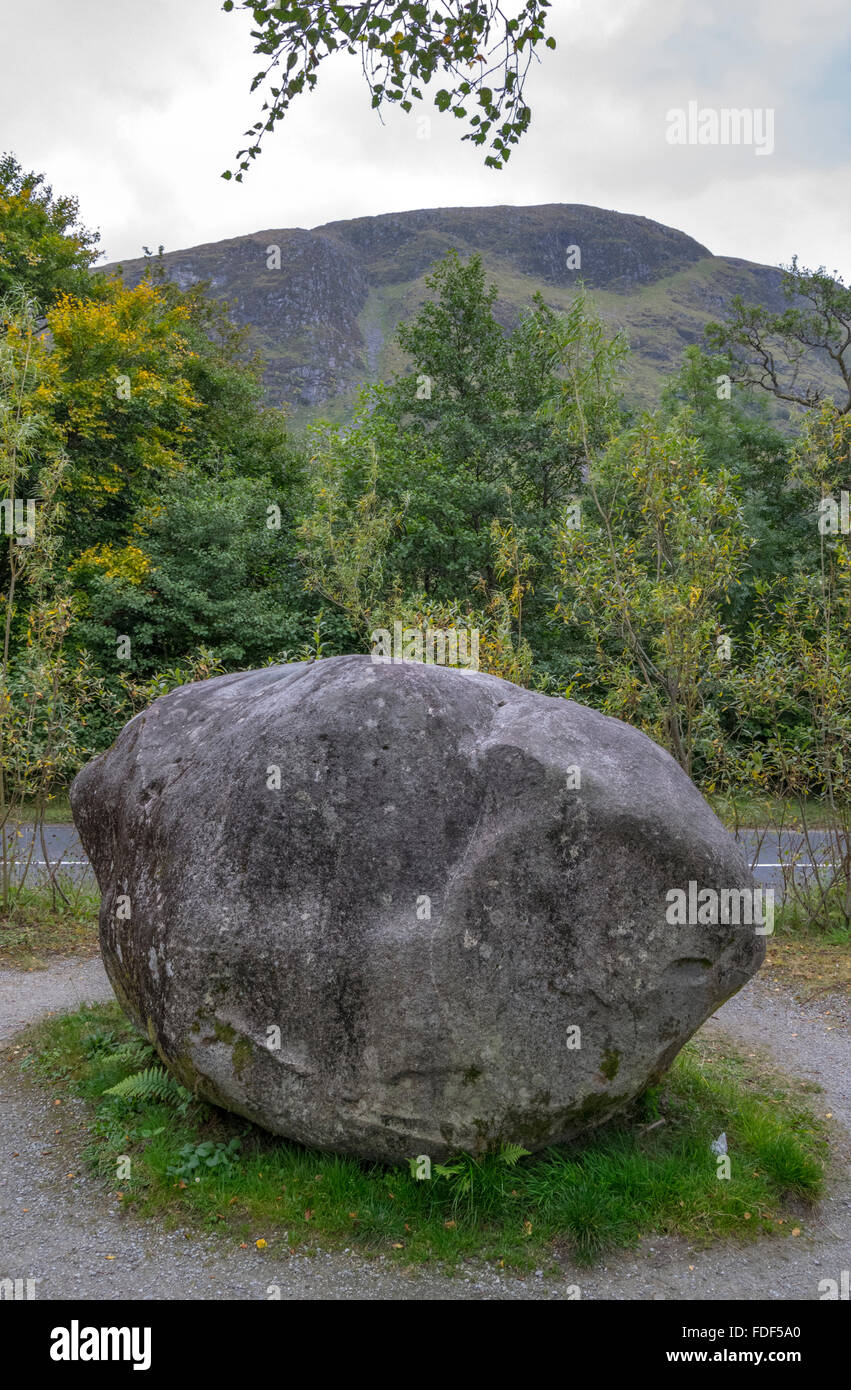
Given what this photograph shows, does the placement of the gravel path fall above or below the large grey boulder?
below

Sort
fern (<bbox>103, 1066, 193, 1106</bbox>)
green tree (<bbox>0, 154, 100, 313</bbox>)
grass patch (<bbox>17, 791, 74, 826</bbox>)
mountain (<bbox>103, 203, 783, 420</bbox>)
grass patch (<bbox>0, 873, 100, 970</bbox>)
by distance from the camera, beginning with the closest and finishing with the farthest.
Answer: fern (<bbox>103, 1066, 193, 1106</bbox>) → grass patch (<bbox>0, 873, 100, 970</bbox>) → grass patch (<bbox>17, 791, 74, 826</bbox>) → green tree (<bbox>0, 154, 100, 313</bbox>) → mountain (<bbox>103, 203, 783, 420</bbox>)

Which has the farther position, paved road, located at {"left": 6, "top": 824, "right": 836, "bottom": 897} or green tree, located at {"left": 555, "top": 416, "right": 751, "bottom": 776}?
paved road, located at {"left": 6, "top": 824, "right": 836, "bottom": 897}

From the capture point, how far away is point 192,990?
14.5 feet

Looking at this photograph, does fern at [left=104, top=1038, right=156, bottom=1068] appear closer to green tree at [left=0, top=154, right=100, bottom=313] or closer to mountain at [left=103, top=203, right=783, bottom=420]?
green tree at [left=0, top=154, right=100, bottom=313]

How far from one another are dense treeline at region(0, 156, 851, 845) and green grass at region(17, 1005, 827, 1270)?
4994 mm

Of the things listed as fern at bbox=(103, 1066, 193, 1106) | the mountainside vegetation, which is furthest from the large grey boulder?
the mountainside vegetation

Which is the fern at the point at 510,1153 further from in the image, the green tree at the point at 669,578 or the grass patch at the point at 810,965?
the green tree at the point at 669,578

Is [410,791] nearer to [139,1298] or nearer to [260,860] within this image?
[260,860]

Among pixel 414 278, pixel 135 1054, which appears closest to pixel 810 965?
pixel 135 1054

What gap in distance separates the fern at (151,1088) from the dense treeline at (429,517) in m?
5.35

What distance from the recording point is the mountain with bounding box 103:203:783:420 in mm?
100812

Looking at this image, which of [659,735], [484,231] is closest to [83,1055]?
[659,735]

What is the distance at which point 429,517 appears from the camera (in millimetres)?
19953

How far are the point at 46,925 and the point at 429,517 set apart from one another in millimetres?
12819
